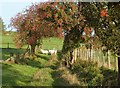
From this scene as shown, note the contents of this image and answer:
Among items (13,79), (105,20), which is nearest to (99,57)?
(13,79)

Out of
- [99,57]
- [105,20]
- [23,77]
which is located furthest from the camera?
[99,57]

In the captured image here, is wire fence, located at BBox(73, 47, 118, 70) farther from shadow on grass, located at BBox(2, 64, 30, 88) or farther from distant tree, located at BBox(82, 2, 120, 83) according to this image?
distant tree, located at BBox(82, 2, 120, 83)

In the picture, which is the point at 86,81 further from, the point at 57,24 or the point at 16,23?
the point at 16,23

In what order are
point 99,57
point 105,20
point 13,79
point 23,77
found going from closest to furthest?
point 105,20
point 13,79
point 23,77
point 99,57

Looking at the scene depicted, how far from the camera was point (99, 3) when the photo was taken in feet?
34.4

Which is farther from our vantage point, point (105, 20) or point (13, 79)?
point (13, 79)

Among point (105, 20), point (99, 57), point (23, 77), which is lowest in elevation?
point (23, 77)

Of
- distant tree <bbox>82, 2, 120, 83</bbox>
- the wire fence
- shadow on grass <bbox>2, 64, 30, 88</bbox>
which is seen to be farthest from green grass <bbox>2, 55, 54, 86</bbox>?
distant tree <bbox>82, 2, 120, 83</bbox>

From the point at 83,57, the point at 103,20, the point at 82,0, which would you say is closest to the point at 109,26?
the point at 103,20

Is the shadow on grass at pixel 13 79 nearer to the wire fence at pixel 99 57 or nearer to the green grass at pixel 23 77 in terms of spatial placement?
the green grass at pixel 23 77

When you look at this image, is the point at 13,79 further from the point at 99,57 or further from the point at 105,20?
the point at 105,20

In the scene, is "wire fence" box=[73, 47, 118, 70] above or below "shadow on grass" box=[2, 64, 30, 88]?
above

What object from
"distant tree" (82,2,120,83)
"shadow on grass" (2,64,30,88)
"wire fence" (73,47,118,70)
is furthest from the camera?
"wire fence" (73,47,118,70)


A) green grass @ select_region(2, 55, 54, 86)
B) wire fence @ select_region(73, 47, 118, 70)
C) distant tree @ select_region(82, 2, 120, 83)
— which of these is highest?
distant tree @ select_region(82, 2, 120, 83)
